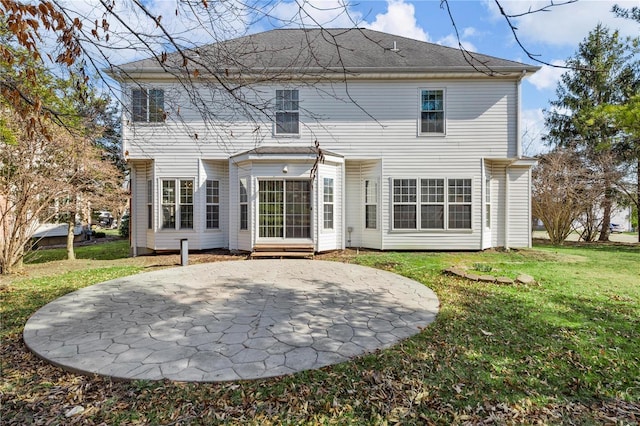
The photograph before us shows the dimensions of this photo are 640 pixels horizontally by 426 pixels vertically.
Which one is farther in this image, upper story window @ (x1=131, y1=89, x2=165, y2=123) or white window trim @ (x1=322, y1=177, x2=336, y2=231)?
white window trim @ (x1=322, y1=177, x2=336, y2=231)

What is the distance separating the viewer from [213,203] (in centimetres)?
1126

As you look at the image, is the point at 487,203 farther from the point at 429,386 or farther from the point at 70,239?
the point at 70,239

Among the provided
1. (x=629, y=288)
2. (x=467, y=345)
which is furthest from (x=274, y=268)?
(x=629, y=288)

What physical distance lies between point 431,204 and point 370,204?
7.17ft

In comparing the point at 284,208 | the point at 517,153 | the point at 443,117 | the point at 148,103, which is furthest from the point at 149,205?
the point at 517,153

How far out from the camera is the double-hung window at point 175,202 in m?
10.9

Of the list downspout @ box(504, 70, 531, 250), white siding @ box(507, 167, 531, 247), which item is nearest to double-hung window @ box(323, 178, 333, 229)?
downspout @ box(504, 70, 531, 250)

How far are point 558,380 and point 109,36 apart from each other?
5624 mm

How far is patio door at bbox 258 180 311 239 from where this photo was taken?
1018 cm

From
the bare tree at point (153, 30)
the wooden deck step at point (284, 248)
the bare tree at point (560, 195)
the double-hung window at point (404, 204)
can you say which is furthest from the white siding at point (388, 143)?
the bare tree at point (153, 30)

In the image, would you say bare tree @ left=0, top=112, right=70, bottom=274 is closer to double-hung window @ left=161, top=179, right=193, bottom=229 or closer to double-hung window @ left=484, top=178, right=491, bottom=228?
double-hung window @ left=161, top=179, right=193, bottom=229

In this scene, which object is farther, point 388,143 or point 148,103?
point 388,143

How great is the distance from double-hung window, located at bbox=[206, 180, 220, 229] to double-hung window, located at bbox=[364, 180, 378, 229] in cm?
559

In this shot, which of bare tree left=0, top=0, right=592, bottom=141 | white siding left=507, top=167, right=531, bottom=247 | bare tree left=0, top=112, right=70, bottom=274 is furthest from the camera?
white siding left=507, top=167, right=531, bottom=247
